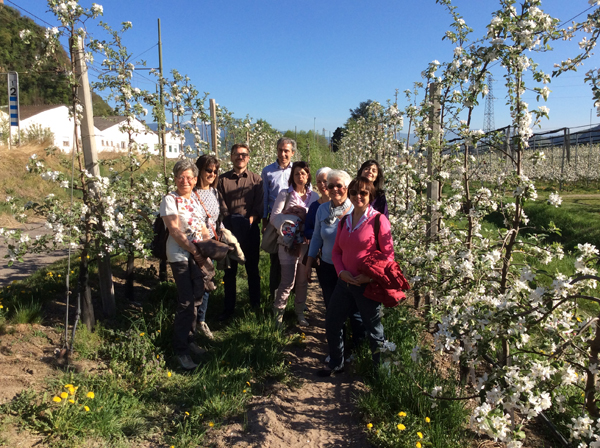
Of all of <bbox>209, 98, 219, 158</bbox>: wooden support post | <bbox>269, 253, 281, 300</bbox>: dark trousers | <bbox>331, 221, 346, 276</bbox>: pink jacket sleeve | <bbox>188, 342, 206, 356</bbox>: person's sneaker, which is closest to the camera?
<bbox>331, 221, 346, 276</bbox>: pink jacket sleeve

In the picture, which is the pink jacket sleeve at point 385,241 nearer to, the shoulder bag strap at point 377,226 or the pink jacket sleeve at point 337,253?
the shoulder bag strap at point 377,226

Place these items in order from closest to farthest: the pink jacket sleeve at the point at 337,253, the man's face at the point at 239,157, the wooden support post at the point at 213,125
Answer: the pink jacket sleeve at the point at 337,253, the man's face at the point at 239,157, the wooden support post at the point at 213,125

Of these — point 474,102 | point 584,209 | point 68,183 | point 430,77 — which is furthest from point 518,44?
point 584,209

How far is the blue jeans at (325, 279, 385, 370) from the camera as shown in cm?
319

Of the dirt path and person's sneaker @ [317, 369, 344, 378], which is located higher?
person's sneaker @ [317, 369, 344, 378]

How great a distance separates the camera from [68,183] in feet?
11.4

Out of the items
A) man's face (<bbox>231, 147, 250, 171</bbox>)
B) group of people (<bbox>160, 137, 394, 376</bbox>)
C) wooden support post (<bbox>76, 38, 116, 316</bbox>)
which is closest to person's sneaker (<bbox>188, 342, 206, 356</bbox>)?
group of people (<bbox>160, 137, 394, 376</bbox>)

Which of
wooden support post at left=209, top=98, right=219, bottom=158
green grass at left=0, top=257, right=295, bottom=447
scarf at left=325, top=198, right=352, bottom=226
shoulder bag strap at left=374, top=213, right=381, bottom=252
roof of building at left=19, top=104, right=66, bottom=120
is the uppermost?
roof of building at left=19, top=104, right=66, bottom=120

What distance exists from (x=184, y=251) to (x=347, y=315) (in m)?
1.56

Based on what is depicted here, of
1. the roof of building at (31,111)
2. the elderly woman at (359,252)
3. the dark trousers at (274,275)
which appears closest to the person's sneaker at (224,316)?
the dark trousers at (274,275)

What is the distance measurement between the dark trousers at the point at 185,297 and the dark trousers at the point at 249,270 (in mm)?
833

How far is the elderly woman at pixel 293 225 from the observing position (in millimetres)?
4227

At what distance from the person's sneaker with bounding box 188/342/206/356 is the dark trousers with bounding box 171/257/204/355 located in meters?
0.18

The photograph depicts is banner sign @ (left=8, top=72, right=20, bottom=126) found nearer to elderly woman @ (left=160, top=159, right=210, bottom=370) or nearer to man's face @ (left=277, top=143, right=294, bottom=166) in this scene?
man's face @ (left=277, top=143, right=294, bottom=166)
